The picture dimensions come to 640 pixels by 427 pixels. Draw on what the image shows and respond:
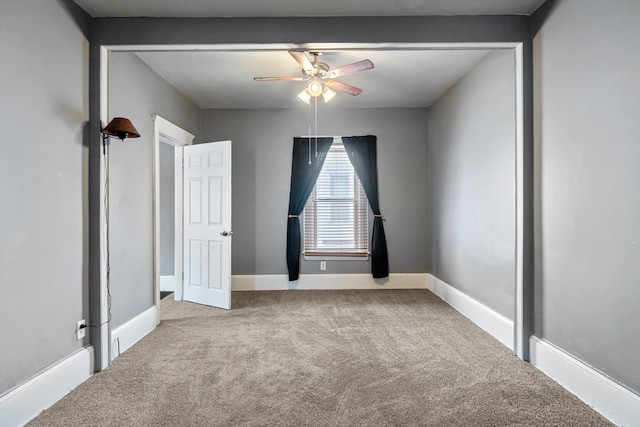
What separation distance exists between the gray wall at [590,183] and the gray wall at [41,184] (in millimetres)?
3178

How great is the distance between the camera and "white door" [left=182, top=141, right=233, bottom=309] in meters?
4.29

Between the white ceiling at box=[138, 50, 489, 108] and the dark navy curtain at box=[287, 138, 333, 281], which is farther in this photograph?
the dark navy curtain at box=[287, 138, 333, 281]

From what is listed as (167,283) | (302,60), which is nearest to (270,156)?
(302,60)

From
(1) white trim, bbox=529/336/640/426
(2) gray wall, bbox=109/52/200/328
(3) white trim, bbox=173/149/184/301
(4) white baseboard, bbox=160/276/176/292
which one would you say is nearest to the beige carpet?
(1) white trim, bbox=529/336/640/426

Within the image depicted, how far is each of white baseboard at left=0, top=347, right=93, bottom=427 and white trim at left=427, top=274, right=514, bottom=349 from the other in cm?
319

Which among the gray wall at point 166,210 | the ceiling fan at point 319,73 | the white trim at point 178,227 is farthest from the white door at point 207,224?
the ceiling fan at point 319,73

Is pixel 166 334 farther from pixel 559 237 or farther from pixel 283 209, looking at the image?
pixel 559 237

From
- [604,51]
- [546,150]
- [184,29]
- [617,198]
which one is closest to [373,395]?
[617,198]

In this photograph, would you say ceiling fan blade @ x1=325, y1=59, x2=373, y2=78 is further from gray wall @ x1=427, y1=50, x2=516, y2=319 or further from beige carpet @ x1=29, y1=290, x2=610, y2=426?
beige carpet @ x1=29, y1=290, x2=610, y2=426

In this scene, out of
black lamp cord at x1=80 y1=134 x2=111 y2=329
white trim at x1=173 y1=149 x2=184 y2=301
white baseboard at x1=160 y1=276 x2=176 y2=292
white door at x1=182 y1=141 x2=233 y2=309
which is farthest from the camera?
white baseboard at x1=160 y1=276 x2=176 y2=292

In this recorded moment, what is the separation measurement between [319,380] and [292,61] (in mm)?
2822

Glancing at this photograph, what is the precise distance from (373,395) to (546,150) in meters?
2.00

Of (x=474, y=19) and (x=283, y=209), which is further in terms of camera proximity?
(x=283, y=209)

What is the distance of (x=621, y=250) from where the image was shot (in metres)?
1.90
